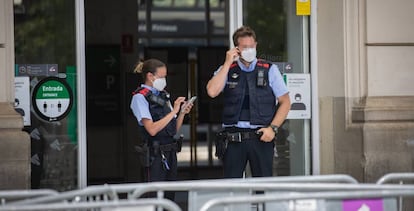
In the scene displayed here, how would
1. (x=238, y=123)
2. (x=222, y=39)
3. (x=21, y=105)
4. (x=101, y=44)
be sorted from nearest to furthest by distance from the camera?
(x=238, y=123) < (x=21, y=105) < (x=101, y=44) < (x=222, y=39)

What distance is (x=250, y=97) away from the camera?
23.7 feet

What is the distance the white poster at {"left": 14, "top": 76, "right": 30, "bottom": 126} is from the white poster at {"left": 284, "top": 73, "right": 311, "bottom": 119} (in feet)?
9.47

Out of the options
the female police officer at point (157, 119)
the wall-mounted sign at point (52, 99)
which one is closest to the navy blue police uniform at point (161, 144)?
the female police officer at point (157, 119)

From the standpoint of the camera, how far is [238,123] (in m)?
7.27

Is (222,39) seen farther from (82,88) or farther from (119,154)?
(82,88)

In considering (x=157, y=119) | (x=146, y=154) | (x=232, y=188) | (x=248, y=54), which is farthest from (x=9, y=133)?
(x=232, y=188)

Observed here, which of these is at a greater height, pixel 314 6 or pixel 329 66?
pixel 314 6

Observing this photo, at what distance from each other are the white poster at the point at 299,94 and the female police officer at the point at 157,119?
71.8 inches

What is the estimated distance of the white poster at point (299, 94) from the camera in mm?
8812

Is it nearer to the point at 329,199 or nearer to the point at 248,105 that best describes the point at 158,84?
the point at 248,105

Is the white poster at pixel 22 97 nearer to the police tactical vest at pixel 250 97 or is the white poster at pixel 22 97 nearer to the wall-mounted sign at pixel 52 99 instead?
the wall-mounted sign at pixel 52 99

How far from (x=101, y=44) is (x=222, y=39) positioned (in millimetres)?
3955

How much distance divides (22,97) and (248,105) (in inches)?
101

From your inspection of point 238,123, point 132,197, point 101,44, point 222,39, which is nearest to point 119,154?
point 101,44
